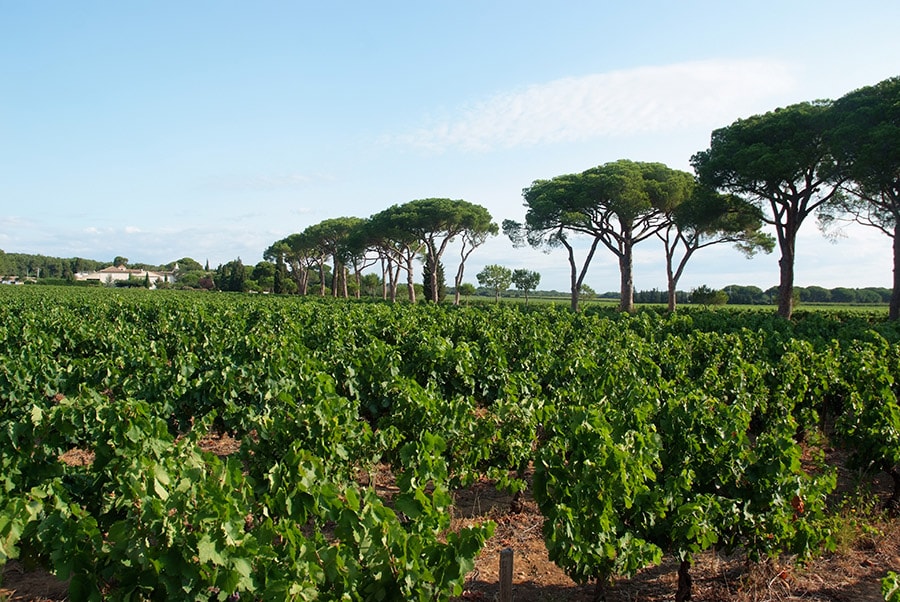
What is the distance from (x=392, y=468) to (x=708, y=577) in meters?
3.62

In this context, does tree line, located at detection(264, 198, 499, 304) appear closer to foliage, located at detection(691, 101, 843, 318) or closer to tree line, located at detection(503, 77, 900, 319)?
tree line, located at detection(503, 77, 900, 319)

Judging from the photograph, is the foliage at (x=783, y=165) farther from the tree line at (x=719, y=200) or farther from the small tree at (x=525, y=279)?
the small tree at (x=525, y=279)

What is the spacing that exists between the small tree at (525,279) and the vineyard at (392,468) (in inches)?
2931

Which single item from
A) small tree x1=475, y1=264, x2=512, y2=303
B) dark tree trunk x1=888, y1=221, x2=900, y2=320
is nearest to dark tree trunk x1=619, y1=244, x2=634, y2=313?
dark tree trunk x1=888, y1=221, x2=900, y2=320

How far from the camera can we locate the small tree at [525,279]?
8544 centimetres

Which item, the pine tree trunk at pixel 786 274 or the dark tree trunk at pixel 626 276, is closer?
the pine tree trunk at pixel 786 274

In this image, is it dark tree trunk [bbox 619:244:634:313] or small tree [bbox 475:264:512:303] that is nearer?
dark tree trunk [bbox 619:244:634:313]

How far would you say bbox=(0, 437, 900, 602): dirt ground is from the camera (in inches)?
190

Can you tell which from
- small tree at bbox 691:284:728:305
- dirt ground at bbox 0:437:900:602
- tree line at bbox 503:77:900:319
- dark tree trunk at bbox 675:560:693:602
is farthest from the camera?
small tree at bbox 691:284:728:305

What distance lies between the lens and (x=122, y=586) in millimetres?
3461

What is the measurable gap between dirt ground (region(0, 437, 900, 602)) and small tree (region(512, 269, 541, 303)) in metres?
79.0

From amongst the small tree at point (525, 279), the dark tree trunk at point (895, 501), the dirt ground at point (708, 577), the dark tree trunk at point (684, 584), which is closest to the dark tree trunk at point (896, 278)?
the dark tree trunk at point (895, 501)

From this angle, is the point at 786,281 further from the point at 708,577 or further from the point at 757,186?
the point at 708,577

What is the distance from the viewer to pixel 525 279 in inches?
3381
